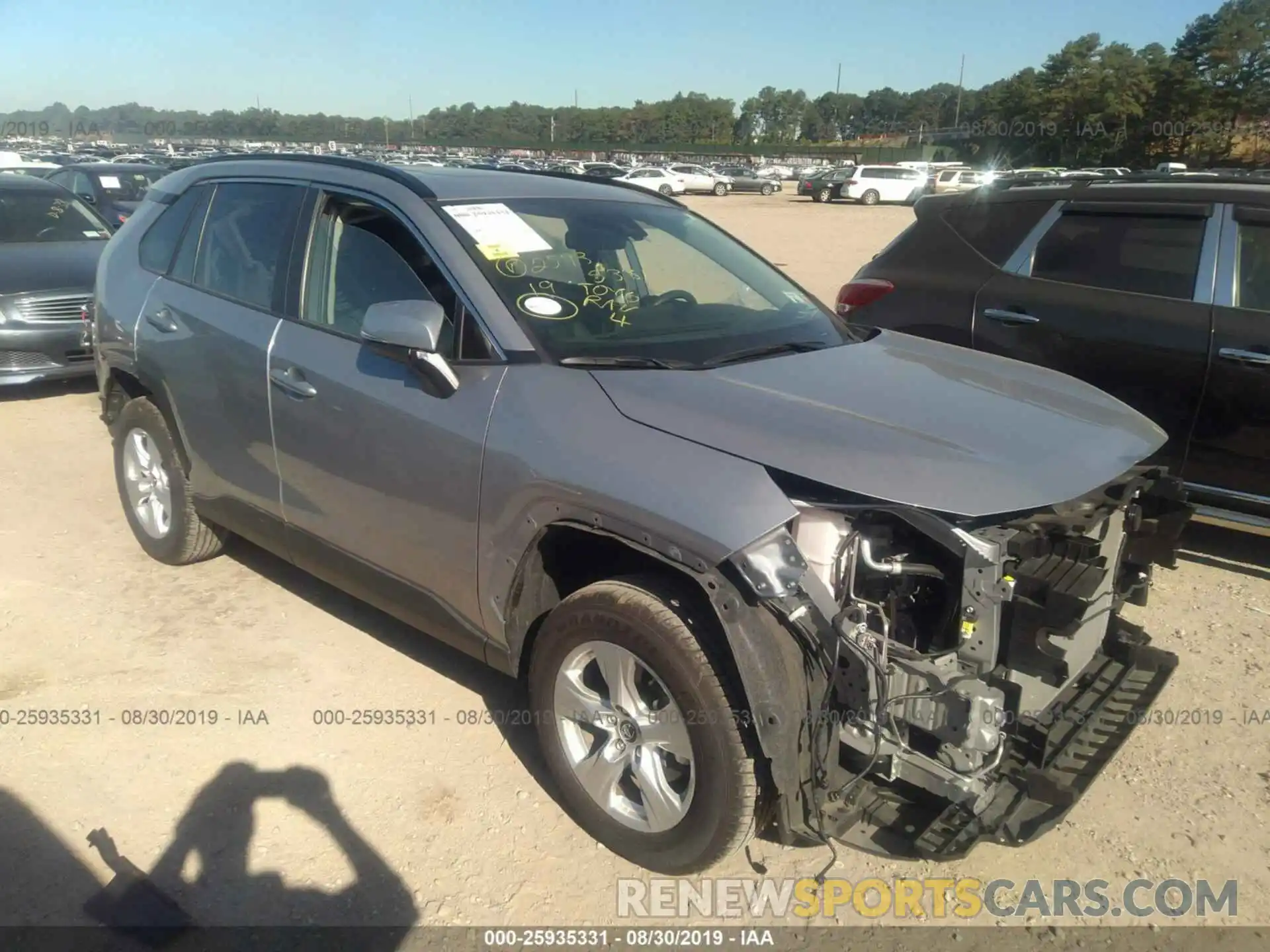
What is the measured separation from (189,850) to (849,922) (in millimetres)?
1989

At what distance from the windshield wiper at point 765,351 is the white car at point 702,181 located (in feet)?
148

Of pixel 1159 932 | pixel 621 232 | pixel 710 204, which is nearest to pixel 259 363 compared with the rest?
pixel 621 232

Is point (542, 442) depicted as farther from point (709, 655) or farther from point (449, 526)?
point (709, 655)

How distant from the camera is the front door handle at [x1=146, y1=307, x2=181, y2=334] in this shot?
4336 mm

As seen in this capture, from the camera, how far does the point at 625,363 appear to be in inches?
118

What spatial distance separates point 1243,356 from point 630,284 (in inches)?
118

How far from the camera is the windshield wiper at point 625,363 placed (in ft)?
9.73

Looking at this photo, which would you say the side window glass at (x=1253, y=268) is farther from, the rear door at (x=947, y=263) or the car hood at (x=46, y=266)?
the car hood at (x=46, y=266)

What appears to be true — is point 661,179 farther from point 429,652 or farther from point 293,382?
point 293,382

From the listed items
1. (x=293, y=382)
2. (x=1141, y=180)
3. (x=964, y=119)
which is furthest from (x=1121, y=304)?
(x=964, y=119)

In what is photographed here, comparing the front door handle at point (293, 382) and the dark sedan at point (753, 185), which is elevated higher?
the dark sedan at point (753, 185)

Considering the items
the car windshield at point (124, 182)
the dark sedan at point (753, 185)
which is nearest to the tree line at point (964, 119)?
the dark sedan at point (753, 185)

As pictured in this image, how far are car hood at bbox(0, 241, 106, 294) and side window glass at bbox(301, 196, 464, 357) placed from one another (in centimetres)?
525

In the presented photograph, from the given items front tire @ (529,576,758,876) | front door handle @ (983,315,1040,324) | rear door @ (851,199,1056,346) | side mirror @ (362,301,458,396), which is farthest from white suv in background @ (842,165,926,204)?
front tire @ (529,576,758,876)
